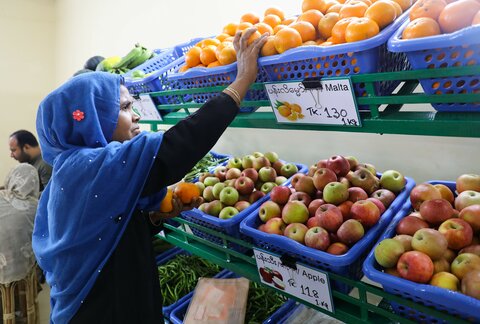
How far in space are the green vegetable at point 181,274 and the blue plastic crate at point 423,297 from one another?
1.45 meters

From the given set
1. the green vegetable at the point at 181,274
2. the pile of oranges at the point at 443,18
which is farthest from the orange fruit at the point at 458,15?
the green vegetable at the point at 181,274

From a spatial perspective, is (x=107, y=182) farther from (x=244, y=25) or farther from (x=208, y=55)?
(x=244, y=25)

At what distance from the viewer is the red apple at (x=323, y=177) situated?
1.37 meters

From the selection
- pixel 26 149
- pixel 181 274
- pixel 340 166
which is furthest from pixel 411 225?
pixel 26 149

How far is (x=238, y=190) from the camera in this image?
1.69 meters

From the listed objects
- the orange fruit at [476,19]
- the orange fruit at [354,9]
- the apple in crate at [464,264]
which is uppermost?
the orange fruit at [354,9]

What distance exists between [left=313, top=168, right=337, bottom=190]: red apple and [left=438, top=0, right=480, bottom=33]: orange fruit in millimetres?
676

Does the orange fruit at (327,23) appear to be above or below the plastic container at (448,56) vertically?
above

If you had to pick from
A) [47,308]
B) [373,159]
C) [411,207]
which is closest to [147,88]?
[373,159]

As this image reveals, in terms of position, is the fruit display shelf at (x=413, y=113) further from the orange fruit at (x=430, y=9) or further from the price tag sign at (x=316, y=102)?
the orange fruit at (x=430, y=9)

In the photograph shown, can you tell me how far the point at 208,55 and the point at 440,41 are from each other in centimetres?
89

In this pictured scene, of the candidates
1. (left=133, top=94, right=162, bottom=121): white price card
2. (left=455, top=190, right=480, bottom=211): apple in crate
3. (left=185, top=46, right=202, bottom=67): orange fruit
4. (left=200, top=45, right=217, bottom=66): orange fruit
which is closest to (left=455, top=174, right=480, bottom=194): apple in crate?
(left=455, top=190, right=480, bottom=211): apple in crate

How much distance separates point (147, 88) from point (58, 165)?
0.74 meters

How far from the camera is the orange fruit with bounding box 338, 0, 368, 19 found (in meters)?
1.06
